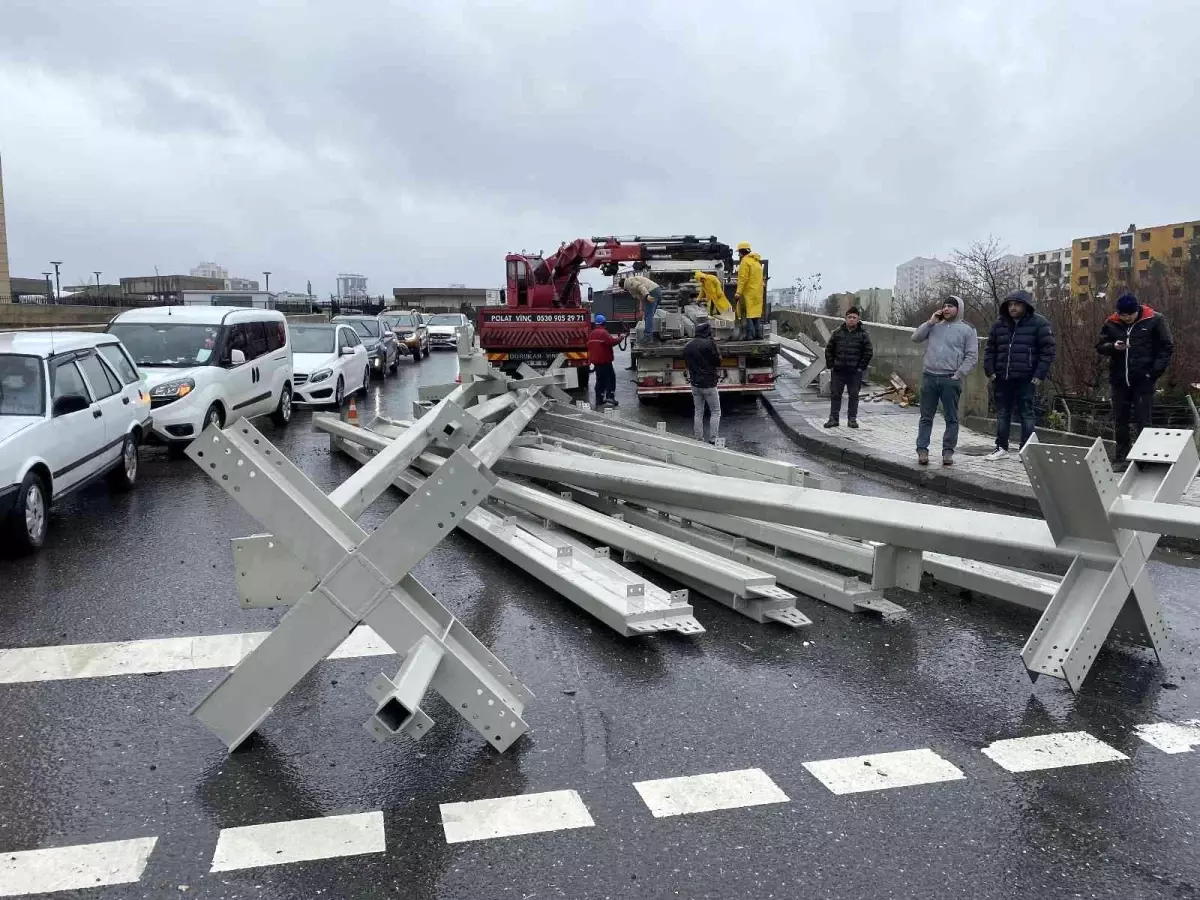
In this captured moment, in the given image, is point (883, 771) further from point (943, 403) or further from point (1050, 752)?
point (943, 403)

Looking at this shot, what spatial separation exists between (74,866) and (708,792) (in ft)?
7.71

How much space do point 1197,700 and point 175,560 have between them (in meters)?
6.80

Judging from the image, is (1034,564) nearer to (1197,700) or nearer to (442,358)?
(1197,700)

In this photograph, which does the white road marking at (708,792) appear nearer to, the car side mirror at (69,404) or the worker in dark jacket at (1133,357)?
the car side mirror at (69,404)

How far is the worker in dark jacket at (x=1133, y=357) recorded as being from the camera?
31.5ft

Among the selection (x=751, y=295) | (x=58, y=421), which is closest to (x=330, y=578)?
(x=58, y=421)

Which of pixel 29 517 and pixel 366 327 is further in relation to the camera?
pixel 366 327

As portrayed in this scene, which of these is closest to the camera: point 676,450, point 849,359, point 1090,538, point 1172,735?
point 1172,735

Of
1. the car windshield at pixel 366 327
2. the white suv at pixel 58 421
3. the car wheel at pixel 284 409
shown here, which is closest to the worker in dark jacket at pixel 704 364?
the white suv at pixel 58 421

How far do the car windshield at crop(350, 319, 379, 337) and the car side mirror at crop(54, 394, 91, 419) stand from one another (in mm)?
16701

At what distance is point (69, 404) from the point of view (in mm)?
8211

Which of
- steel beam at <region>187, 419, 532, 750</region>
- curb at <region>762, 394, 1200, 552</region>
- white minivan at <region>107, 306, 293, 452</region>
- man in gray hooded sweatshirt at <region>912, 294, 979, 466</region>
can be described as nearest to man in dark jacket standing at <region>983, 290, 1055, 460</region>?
man in gray hooded sweatshirt at <region>912, 294, 979, 466</region>

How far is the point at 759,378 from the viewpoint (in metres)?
16.5

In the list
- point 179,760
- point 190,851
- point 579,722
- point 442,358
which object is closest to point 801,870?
point 579,722
